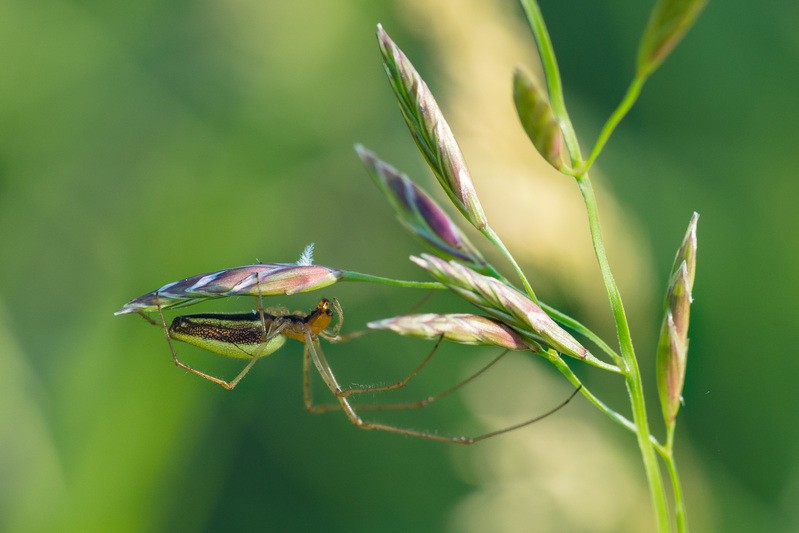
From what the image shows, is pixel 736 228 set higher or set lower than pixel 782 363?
higher

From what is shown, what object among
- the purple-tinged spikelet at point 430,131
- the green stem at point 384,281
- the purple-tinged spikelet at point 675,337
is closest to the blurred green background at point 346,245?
the green stem at point 384,281

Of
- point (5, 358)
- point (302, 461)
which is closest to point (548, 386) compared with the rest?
point (302, 461)

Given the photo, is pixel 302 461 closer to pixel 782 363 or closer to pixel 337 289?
pixel 337 289

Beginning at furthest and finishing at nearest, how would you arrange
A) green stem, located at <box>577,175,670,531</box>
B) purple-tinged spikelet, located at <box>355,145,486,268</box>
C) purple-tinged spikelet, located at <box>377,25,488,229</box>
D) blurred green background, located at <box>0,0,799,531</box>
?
blurred green background, located at <box>0,0,799,531</box>, purple-tinged spikelet, located at <box>377,25,488,229</box>, purple-tinged spikelet, located at <box>355,145,486,268</box>, green stem, located at <box>577,175,670,531</box>

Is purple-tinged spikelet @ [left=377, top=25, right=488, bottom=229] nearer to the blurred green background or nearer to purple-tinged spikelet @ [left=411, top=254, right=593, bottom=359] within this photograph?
purple-tinged spikelet @ [left=411, top=254, right=593, bottom=359]

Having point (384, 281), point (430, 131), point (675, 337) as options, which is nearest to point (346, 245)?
point (430, 131)

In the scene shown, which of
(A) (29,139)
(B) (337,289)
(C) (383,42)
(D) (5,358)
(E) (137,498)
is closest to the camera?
(C) (383,42)

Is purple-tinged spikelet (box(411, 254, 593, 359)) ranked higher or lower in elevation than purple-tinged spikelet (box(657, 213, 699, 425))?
higher

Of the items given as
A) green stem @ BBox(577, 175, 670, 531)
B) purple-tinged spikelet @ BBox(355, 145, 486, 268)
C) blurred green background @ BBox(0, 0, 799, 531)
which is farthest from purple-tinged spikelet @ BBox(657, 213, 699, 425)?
blurred green background @ BBox(0, 0, 799, 531)

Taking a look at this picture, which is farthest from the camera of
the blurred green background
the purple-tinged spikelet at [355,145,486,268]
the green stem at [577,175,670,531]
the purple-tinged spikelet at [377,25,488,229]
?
the blurred green background

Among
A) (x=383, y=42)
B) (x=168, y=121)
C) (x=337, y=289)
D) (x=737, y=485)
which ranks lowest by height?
(x=737, y=485)
